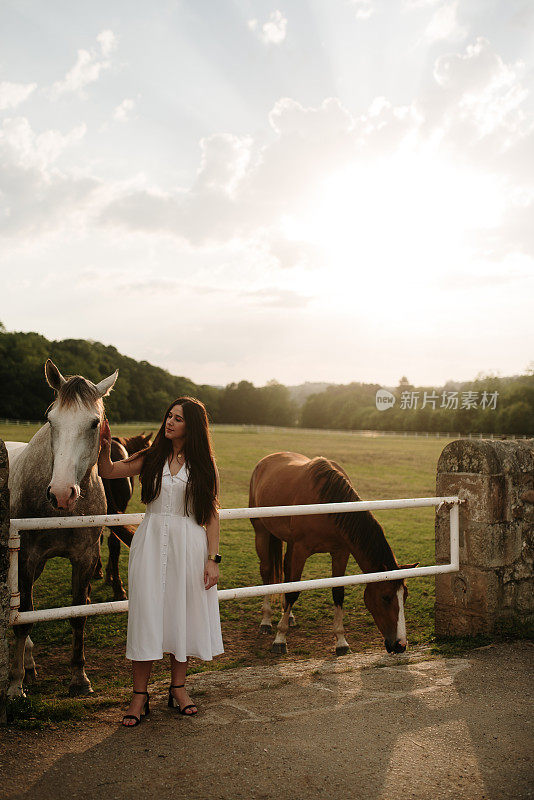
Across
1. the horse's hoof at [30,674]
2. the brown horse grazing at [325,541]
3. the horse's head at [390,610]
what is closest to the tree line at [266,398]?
the brown horse grazing at [325,541]

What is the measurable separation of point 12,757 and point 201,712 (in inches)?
38.7

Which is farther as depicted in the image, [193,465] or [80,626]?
[80,626]

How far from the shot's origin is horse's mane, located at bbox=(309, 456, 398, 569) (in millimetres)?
4655

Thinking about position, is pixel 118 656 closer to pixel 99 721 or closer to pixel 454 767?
pixel 99 721

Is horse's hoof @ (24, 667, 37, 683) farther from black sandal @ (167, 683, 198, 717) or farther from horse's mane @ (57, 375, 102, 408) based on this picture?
horse's mane @ (57, 375, 102, 408)

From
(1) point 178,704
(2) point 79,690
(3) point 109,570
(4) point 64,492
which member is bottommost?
(3) point 109,570

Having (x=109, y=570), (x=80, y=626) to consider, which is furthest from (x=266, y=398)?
(x=80, y=626)

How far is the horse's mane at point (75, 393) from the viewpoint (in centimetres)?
349

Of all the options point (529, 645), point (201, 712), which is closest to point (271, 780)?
point (201, 712)

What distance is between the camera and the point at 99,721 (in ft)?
10.5

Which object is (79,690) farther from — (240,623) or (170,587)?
(240,623)

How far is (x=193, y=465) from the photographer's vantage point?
10.6ft

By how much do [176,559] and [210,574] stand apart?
20 cm

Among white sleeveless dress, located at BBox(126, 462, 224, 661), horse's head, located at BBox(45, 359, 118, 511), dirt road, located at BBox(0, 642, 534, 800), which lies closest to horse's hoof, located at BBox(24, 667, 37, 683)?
dirt road, located at BBox(0, 642, 534, 800)
